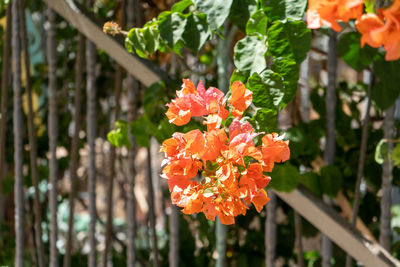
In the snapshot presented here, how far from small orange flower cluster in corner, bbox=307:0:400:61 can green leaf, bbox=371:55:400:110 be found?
58cm

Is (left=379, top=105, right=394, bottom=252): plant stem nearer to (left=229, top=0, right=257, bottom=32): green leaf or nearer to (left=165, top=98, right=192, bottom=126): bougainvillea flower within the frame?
(left=229, top=0, right=257, bottom=32): green leaf

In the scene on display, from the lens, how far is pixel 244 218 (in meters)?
1.69

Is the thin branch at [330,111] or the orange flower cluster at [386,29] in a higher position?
the thin branch at [330,111]

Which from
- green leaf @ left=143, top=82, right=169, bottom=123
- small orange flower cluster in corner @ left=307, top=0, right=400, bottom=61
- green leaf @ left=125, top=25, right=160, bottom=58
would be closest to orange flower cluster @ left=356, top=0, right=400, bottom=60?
small orange flower cluster in corner @ left=307, top=0, right=400, bottom=61

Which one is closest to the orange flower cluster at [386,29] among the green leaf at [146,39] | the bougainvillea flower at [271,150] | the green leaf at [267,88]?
the bougainvillea flower at [271,150]

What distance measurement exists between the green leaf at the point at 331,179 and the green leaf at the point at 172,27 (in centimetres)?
55

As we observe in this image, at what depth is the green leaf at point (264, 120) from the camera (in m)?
0.69

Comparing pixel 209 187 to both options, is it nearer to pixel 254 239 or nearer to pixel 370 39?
pixel 370 39

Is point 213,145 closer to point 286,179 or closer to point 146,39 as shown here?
point 146,39

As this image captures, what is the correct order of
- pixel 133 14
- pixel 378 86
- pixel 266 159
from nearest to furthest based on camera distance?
pixel 266 159 → pixel 378 86 → pixel 133 14

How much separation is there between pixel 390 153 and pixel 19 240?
3.54 ft

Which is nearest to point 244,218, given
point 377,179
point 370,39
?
point 377,179

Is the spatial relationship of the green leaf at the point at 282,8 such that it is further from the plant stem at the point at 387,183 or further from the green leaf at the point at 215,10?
the plant stem at the point at 387,183

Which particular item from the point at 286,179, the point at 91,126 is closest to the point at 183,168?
the point at 286,179
